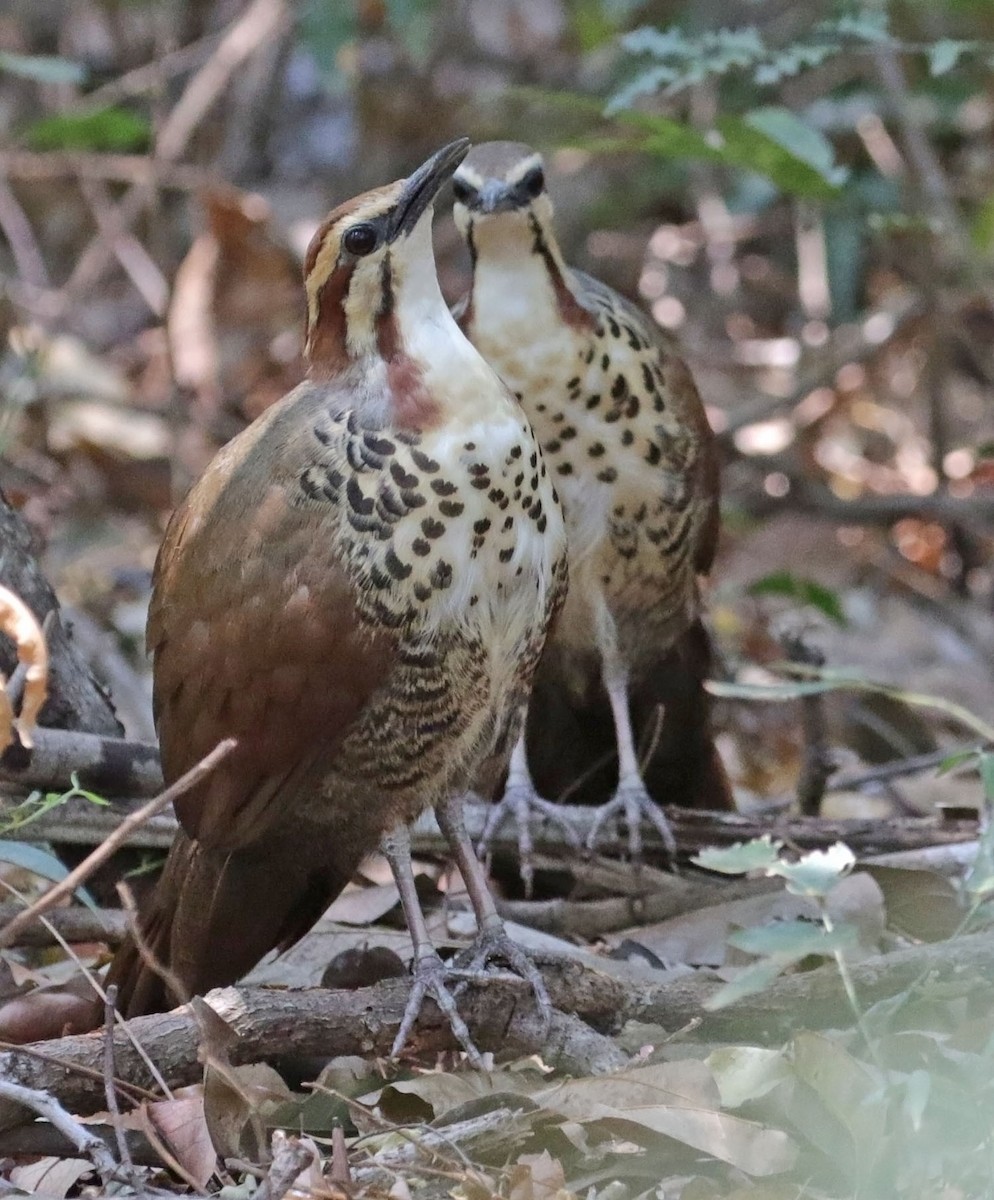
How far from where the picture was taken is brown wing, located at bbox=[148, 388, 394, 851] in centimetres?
272

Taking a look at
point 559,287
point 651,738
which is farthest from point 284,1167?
point 651,738

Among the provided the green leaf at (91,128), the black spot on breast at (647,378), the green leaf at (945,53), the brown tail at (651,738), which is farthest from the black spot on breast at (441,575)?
the green leaf at (91,128)

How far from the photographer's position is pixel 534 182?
3584 millimetres

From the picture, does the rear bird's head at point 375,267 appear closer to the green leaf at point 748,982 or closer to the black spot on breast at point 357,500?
the black spot on breast at point 357,500

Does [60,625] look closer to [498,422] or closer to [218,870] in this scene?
[218,870]

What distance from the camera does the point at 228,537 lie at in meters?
2.81

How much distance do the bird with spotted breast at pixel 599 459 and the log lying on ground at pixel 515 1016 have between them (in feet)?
2.88

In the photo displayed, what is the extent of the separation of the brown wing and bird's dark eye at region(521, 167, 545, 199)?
34.0 inches

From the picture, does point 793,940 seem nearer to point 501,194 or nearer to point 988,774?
point 988,774

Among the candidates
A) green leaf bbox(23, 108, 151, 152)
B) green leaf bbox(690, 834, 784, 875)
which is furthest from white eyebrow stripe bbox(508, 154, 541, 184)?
green leaf bbox(23, 108, 151, 152)

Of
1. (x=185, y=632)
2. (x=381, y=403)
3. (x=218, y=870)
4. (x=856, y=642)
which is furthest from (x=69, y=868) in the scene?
(x=856, y=642)

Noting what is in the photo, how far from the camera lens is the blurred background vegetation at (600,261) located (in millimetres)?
5852

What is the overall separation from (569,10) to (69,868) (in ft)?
17.0

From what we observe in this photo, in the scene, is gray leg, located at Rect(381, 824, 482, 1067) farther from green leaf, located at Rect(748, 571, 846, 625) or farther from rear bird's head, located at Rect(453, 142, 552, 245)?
green leaf, located at Rect(748, 571, 846, 625)
